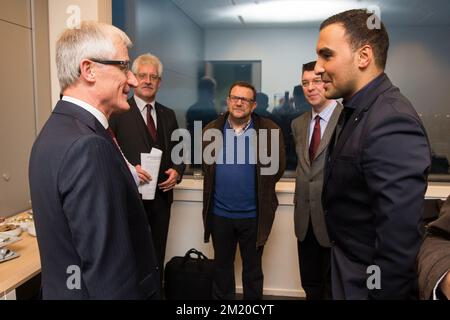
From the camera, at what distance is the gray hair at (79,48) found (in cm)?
110

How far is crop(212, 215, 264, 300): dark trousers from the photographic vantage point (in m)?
2.48

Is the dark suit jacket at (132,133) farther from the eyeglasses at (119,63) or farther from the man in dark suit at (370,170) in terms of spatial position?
the man in dark suit at (370,170)

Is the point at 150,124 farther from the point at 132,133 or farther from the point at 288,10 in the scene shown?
the point at 288,10

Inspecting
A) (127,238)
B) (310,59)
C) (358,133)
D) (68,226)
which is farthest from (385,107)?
(310,59)

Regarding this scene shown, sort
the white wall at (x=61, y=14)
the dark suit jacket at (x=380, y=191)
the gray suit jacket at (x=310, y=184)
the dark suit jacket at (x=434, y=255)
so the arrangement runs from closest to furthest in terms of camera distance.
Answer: the dark suit jacket at (x=434, y=255) → the dark suit jacket at (x=380, y=191) → the gray suit jacket at (x=310, y=184) → the white wall at (x=61, y=14)

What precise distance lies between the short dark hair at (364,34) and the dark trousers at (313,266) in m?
1.24

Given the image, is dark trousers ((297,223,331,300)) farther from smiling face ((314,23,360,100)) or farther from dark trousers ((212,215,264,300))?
smiling face ((314,23,360,100))

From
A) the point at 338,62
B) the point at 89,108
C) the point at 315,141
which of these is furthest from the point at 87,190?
the point at 315,141

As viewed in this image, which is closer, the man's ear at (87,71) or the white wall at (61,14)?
the man's ear at (87,71)

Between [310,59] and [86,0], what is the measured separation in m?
1.80

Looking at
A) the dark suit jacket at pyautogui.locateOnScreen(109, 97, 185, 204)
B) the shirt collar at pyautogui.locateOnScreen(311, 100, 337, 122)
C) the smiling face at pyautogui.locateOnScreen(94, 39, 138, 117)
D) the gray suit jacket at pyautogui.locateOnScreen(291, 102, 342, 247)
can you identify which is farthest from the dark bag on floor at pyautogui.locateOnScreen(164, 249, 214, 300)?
the smiling face at pyautogui.locateOnScreen(94, 39, 138, 117)

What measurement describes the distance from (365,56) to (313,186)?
42.7 inches

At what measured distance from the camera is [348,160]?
1.21 meters

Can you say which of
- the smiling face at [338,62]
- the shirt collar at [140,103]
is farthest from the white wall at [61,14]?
the smiling face at [338,62]
